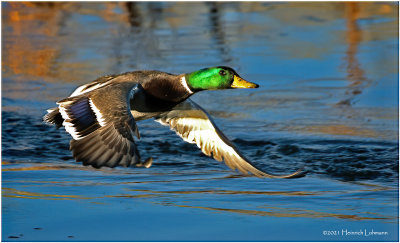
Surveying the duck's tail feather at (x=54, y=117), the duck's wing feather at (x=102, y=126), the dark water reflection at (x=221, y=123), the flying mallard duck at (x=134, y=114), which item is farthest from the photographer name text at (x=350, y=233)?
the duck's tail feather at (x=54, y=117)

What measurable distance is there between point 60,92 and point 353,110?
129 inches

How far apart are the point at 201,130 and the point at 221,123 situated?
1.39m

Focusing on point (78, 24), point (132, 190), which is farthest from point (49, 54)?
point (132, 190)

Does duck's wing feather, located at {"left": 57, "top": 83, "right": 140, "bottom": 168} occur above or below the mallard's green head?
below

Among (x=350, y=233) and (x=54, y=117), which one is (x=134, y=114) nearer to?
(x=54, y=117)

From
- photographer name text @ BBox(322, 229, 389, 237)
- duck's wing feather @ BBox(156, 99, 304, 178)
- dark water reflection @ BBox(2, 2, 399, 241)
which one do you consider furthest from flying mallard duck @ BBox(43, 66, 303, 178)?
photographer name text @ BBox(322, 229, 389, 237)

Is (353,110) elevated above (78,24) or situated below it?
below

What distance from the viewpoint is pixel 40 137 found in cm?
813

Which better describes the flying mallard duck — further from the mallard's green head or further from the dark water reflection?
the dark water reflection

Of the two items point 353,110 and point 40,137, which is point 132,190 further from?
point 353,110

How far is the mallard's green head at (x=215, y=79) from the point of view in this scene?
21.4ft

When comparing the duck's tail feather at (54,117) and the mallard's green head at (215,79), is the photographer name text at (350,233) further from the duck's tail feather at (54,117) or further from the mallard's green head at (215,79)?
the duck's tail feather at (54,117)

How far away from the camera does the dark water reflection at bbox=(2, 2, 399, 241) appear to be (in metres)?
5.73

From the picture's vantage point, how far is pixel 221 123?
27.7 feet
